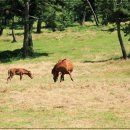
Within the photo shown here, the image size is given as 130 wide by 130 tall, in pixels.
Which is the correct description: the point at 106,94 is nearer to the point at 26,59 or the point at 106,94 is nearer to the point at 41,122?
the point at 41,122

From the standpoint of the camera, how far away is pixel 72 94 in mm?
26016

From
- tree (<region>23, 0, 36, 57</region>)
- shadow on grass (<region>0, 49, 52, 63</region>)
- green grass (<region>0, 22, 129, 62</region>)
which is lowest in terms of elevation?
shadow on grass (<region>0, 49, 52, 63</region>)

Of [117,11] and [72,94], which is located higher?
[117,11]

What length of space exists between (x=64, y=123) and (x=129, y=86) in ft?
34.6

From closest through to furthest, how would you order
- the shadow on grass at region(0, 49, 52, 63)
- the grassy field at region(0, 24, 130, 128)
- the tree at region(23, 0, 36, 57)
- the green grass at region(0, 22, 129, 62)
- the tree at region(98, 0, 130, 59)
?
the grassy field at region(0, 24, 130, 128)
the tree at region(98, 0, 130, 59)
the shadow on grass at region(0, 49, 52, 63)
the green grass at region(0, 22, 129, 62)
the tree at region(23, 0, 36, 57)

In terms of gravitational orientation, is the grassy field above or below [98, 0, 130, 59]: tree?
below

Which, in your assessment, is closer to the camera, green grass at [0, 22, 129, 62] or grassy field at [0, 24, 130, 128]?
grassy field at [0, 24, 130, 128]

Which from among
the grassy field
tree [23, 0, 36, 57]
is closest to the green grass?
the grassy field

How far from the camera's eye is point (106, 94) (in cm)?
2588

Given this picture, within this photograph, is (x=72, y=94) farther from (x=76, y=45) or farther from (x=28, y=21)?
(x=76, y=45)

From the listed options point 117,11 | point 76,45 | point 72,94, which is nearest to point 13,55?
point 76,45

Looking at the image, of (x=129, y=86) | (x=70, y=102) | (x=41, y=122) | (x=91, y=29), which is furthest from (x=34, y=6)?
(x=41, y=122)

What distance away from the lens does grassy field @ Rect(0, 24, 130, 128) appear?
64.1 ft

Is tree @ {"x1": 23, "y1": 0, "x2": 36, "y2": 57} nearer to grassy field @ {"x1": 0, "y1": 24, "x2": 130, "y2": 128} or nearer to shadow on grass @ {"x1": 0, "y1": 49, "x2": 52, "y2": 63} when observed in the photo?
shadow on grass @ {"x1": 0, "y1": 49, "x2": 52, "y2": 63}
